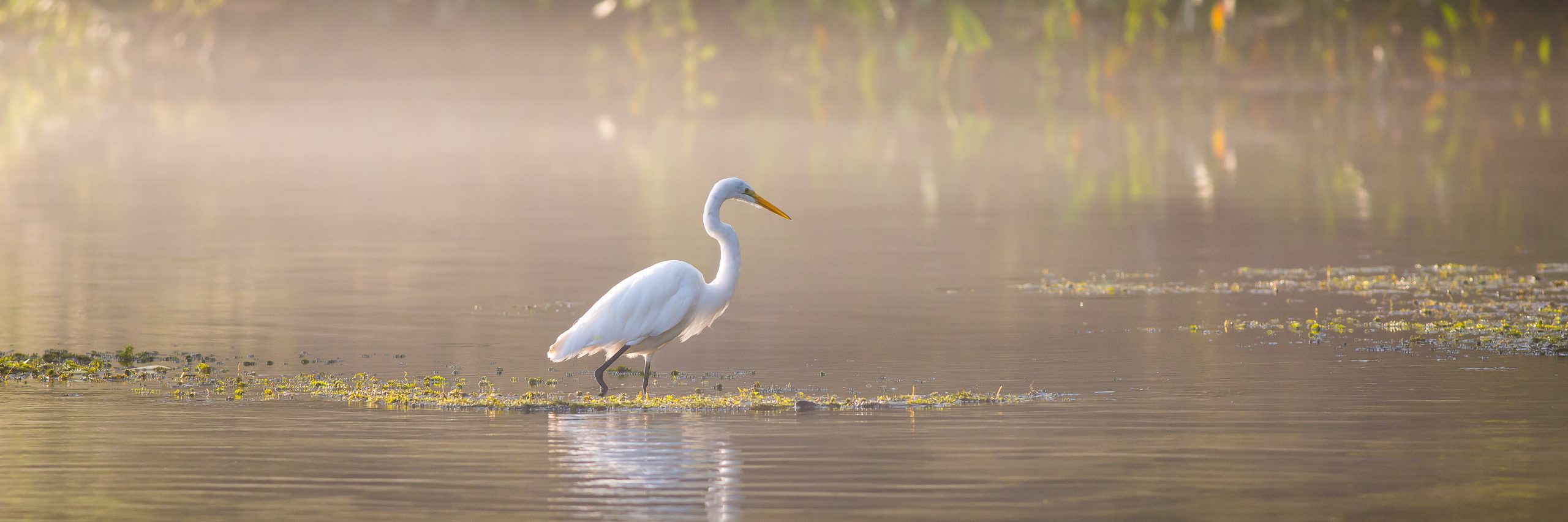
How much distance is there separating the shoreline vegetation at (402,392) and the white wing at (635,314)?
23cm

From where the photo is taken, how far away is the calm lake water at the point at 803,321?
298 inches

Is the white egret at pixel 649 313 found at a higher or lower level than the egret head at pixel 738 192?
lower

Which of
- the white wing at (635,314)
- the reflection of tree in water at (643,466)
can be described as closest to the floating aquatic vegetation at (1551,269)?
the white wing at (635,314)

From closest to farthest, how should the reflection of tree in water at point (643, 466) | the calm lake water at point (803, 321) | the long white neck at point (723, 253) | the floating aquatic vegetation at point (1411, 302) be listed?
1. the reflection of tree in water at point (643, 466)
2. the calm lake water at point (803, 321)
3. the long white neck at point (723, 253)
4. the floating aquatic vegetation at point (1411, 302)

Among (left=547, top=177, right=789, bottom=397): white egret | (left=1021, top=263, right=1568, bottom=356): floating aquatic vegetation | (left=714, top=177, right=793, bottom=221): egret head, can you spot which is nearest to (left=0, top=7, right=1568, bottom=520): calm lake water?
(left=547, top=177, right=789, bottom=397): white egret

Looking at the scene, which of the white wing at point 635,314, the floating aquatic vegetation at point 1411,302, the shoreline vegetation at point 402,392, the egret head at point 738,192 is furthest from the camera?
the floating aquatic vegetation at point 1411,302

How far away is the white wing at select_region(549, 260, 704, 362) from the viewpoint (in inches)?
380

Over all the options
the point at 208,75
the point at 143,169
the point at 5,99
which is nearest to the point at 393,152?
the point at 143,169

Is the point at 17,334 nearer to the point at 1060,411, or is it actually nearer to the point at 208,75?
the point at 1060,411

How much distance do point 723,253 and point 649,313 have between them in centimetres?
61

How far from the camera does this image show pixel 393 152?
90.5ft

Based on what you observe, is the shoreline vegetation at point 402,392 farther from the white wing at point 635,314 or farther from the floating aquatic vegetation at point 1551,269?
the floating aquatic vegetation at point 1551,269

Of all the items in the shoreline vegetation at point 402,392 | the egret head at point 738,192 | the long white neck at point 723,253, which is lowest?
the shoreline vegetation at point 402,392

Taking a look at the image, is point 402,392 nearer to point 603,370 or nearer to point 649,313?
point 603,370
